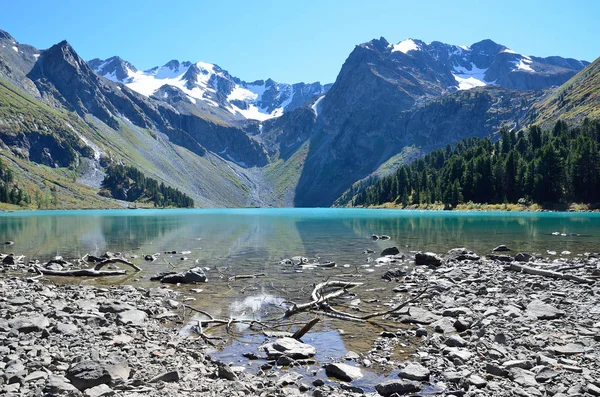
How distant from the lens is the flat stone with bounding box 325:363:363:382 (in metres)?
11.7

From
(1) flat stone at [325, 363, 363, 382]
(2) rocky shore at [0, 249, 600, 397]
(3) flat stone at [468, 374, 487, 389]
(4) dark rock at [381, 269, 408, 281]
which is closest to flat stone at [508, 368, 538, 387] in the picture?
(2) rocky shore at [0, 249, 600, 397]

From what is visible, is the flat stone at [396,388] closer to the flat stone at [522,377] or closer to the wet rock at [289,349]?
the flat stone at [522,377]

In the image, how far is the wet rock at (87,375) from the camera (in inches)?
387

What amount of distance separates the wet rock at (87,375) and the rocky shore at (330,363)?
25mm

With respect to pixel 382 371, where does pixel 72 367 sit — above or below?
above

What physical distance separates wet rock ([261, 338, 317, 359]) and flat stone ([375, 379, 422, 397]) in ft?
11.0

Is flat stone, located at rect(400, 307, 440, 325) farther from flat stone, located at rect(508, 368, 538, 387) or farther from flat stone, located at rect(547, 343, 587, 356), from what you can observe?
flat stone, located at rect(508, 368, 538, 387)

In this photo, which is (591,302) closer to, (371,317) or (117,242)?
(371,317)

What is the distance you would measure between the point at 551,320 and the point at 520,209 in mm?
128301

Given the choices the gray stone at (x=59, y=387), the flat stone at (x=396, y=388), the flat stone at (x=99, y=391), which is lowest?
the flat stone at (x=396, y=388)

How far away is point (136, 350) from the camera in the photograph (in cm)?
Result: 1302

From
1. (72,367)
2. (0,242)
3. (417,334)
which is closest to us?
(72,367)

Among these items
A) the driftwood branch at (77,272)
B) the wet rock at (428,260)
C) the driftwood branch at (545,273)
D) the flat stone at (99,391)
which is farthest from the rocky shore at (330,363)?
the wet rock at (428,260)

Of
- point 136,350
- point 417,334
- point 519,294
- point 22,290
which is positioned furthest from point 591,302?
point 22,290
